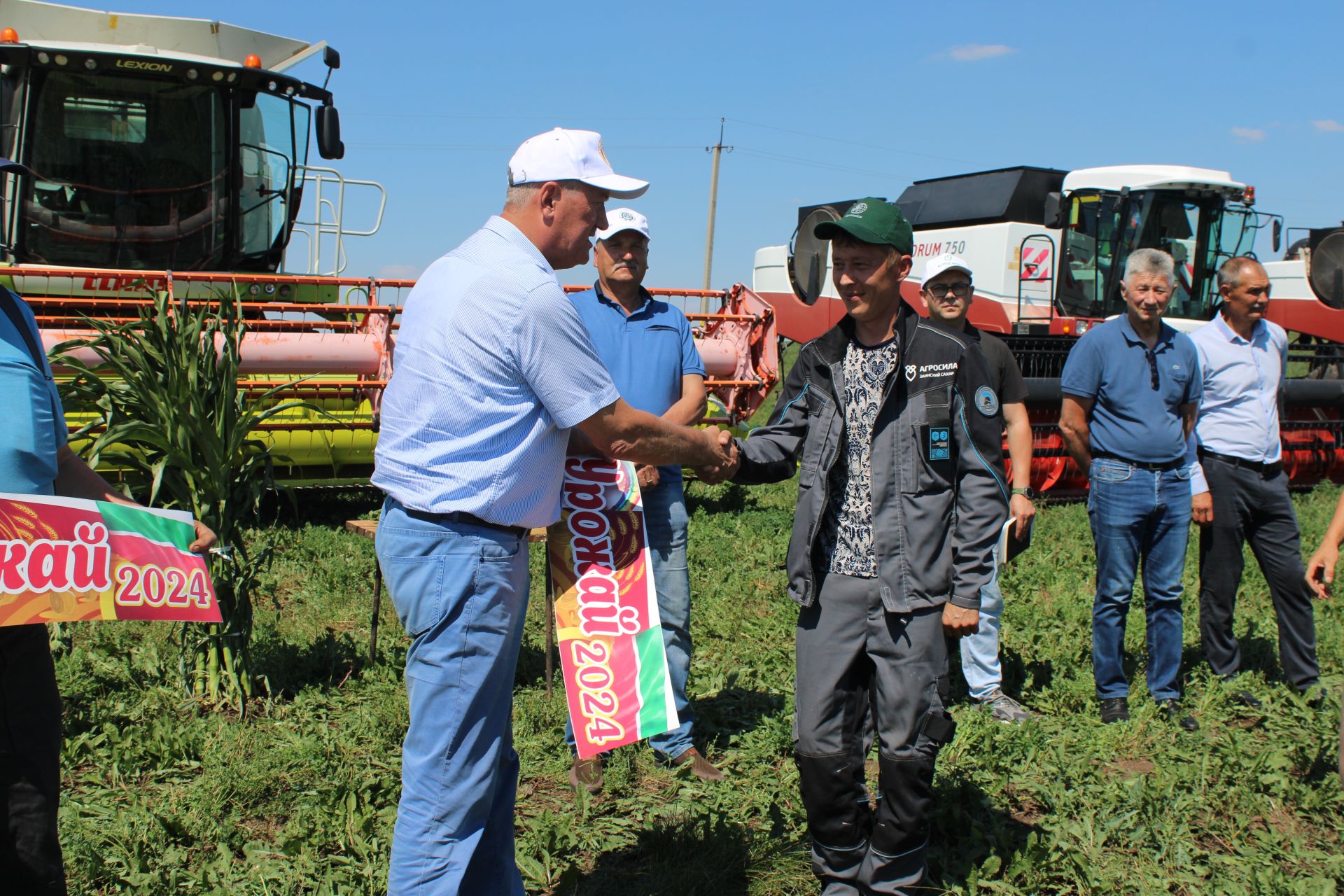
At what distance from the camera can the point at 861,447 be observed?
10.6ft

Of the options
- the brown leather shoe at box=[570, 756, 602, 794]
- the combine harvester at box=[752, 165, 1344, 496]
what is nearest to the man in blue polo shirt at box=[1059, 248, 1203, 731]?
the brown leather shoe at box=[570, 756, 602, 794]

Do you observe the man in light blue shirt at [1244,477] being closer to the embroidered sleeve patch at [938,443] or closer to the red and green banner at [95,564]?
the embroidered sleeve patch at [938,443]

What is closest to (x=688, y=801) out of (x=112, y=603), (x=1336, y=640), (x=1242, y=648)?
(x=112, y=603)

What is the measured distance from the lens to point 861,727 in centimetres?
332

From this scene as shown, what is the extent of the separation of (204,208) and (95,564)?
7134 millimetres

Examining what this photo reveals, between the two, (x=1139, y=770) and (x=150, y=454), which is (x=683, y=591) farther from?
(x=150, y=454)

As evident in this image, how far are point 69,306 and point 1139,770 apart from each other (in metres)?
7.04

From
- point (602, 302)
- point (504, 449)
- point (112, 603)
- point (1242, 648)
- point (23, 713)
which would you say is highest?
point (602, 302)

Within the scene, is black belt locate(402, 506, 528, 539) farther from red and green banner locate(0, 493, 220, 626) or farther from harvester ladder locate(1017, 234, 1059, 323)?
harvester ladder locate(1017, 234, 1059, 323)

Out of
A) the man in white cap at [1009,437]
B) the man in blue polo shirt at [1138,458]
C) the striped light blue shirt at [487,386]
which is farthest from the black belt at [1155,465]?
the striped light blue shirt at [487,386]

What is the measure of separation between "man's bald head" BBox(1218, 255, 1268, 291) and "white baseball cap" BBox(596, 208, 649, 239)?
271 cm

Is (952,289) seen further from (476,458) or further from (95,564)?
(95,564)

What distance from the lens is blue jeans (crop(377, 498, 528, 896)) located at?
264 cm

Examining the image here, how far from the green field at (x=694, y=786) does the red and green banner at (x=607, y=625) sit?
0.53 m
